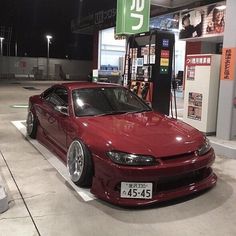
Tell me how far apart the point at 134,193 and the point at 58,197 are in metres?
0.89

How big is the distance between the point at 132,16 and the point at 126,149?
204 inches

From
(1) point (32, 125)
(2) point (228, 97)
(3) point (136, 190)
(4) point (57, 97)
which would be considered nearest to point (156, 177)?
(3) point (136, 190)

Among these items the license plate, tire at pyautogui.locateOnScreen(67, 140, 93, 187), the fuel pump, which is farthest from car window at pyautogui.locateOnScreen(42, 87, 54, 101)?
the license plate

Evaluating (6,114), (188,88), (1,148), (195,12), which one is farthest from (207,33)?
(1,148)

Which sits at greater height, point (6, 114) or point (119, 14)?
point (119, 14)

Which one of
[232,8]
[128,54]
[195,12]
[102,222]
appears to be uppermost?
[195,12]

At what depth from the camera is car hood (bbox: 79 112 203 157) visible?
3.54 metres

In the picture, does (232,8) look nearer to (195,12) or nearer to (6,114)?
(6,114)

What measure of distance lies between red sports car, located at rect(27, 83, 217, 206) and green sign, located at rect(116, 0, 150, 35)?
127 inches

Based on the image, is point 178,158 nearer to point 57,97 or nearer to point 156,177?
point 156,177

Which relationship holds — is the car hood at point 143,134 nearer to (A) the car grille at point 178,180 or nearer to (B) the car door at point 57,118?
(A) the car grille at point 178,180

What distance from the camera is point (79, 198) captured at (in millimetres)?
3742

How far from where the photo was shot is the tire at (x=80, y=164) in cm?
380

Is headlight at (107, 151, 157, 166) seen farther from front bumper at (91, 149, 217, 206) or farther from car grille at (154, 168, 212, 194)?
car grille at (154, 168, 212, 194)
